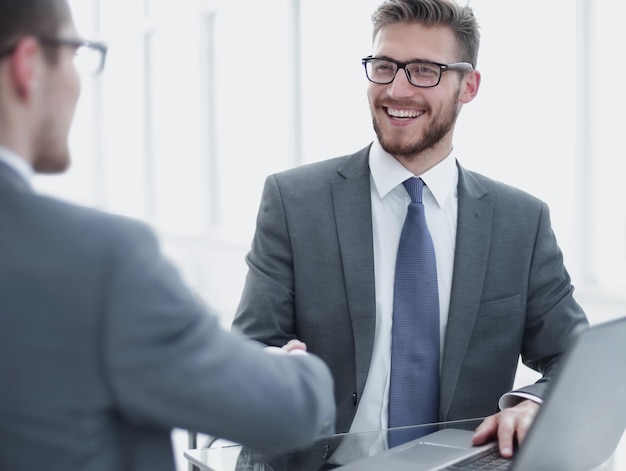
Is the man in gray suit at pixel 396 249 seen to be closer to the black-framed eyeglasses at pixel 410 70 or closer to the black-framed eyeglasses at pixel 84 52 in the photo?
the black-framed eyeglasses at pixel 410 70

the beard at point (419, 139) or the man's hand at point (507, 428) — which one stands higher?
the beard at point (419, 139)

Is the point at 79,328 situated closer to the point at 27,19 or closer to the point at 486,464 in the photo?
the point at 27,19

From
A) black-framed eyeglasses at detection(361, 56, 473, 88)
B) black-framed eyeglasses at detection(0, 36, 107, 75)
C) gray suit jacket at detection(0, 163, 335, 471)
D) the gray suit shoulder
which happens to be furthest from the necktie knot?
gray suit jacket at detection(0, 163, 335, 471)

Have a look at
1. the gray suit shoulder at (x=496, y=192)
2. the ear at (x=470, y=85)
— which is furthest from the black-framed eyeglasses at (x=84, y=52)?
the ear at (x=470, y=85)

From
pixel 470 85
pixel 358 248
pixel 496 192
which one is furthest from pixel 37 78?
pixel 470 85

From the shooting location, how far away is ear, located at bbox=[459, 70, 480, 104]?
84.8 inches

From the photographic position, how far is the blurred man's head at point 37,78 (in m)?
0.91

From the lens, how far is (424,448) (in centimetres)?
149

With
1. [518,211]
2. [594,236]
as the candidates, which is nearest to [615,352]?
[518,211]

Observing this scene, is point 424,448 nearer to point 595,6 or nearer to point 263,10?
point 595,6

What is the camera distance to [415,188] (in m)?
1.98

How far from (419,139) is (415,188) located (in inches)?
5.0

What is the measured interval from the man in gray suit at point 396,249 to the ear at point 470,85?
5cm

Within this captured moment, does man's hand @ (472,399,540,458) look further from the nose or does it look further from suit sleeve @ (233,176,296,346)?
the nose
